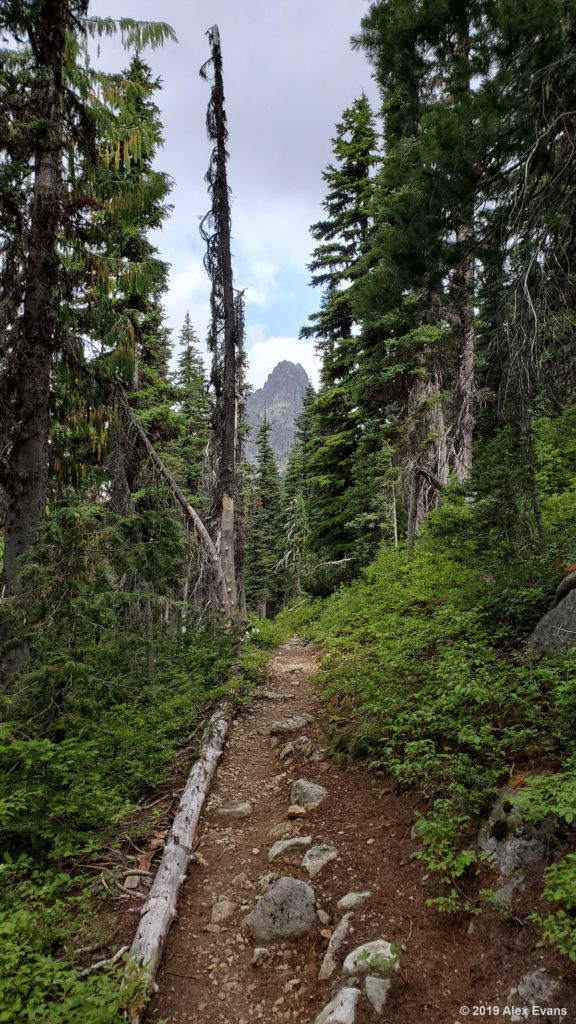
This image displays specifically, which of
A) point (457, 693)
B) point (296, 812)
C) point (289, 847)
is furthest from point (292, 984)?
point (457, 693)

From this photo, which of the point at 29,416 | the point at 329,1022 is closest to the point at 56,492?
the point at 29,416

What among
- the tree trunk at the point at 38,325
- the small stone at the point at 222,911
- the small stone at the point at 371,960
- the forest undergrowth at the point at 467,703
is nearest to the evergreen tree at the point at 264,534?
the forest undergrowth at the point at 467,703

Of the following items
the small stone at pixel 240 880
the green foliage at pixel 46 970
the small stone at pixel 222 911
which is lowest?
the small stone at pixel 240 880

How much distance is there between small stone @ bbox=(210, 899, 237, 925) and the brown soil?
0.12 ft

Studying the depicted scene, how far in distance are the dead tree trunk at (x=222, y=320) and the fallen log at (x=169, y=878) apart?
555 cm

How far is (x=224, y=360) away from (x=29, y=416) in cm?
596

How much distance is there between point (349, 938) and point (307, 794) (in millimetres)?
1759

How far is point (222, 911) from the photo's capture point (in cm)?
339

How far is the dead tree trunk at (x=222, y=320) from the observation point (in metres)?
10.4

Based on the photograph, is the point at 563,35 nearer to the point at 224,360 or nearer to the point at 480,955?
the point at 480,955

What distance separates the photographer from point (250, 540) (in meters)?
34.3

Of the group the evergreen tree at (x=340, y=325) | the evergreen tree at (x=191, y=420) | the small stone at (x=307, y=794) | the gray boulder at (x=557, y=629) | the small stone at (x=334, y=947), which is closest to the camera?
the small stone at (x=334, y=947)

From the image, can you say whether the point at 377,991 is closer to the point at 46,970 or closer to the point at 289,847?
the point at 289,847

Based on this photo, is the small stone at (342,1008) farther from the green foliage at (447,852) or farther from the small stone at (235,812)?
the small stone at (235,812)
